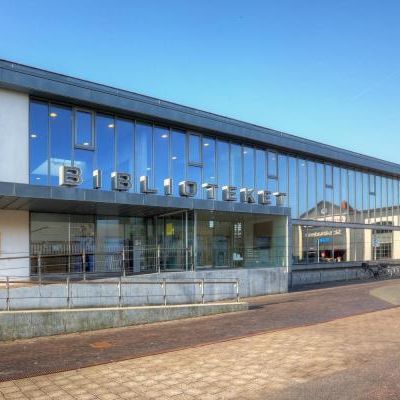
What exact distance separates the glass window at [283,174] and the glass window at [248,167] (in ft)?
7.95

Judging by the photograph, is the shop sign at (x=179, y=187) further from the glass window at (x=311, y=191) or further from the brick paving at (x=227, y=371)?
the brick paving at (x=227, y=371)

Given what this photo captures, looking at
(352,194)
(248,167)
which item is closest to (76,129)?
(248,167)

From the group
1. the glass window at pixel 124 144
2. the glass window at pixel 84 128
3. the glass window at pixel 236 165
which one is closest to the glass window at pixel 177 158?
the glass window at pixel 124 144

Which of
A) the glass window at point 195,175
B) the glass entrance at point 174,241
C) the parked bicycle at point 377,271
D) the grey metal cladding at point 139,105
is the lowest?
the parked bicycle at point 377,271

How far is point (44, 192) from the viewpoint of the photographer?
15742 millimetres

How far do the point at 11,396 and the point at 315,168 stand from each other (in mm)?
26474

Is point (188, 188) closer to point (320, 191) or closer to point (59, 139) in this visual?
point (59, 139)

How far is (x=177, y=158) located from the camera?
22656 millimetres

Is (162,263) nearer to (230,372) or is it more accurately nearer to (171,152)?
(171,152)

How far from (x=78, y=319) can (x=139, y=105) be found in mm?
10723

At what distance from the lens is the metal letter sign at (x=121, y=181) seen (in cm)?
1898

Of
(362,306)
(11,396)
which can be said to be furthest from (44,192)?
(362,306)

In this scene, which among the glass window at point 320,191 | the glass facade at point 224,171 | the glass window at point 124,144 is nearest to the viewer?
the glass facade at point 224,171

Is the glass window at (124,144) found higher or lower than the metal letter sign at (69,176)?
higher
